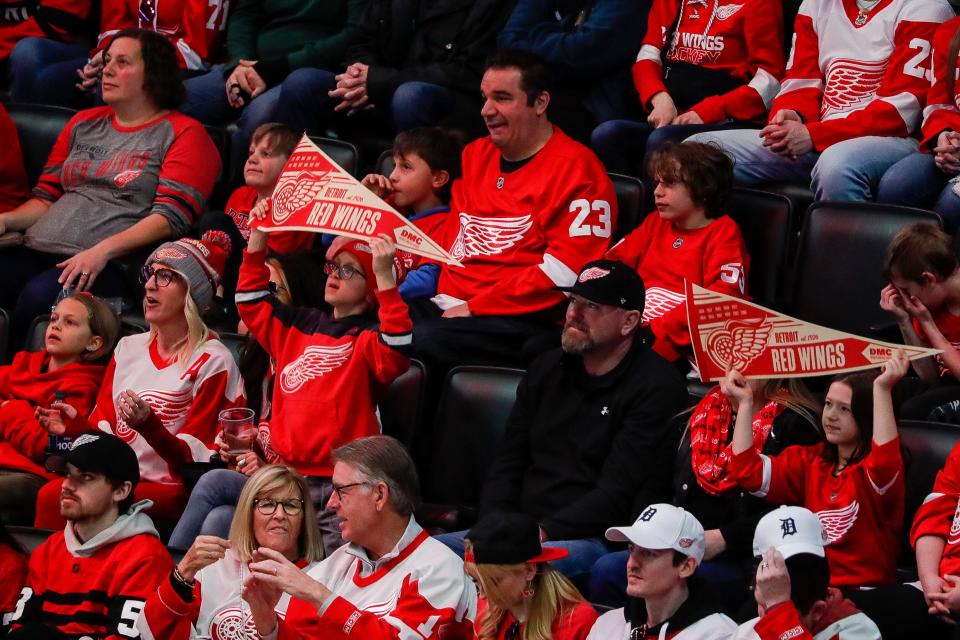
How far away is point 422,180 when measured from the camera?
619 cm

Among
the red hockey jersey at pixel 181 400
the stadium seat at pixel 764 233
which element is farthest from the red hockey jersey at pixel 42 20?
the stadium seat at pixel 764 233

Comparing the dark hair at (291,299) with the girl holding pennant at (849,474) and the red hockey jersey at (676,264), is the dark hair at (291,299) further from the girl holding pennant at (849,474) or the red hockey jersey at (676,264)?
the girl holding pennant at (849,474)

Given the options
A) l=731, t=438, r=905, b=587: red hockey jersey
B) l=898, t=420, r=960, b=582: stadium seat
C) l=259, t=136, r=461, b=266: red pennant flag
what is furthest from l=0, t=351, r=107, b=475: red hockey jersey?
l=898, t=420, r=960, b=582: stadium seat

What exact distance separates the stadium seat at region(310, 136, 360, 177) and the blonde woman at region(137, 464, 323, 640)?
1957 millimetres

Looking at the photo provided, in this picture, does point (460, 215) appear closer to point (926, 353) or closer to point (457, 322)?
point (457, 322)

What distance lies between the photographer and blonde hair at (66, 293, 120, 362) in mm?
5965

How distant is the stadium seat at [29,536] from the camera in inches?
200

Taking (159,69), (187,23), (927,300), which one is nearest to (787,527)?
(927,300)

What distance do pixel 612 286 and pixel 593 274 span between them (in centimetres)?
8

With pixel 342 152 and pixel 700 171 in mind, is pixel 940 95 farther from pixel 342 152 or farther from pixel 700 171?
pixel 342 152

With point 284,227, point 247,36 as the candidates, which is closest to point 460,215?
point 284,227

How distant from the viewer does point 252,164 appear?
21.0ft

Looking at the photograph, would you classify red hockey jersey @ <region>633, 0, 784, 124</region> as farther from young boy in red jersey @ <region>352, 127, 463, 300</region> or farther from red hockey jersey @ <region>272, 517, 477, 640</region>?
Result: red hockey jersey @ <region>272, 517, 477, 640</region>

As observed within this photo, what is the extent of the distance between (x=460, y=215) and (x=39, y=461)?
5.58ft
